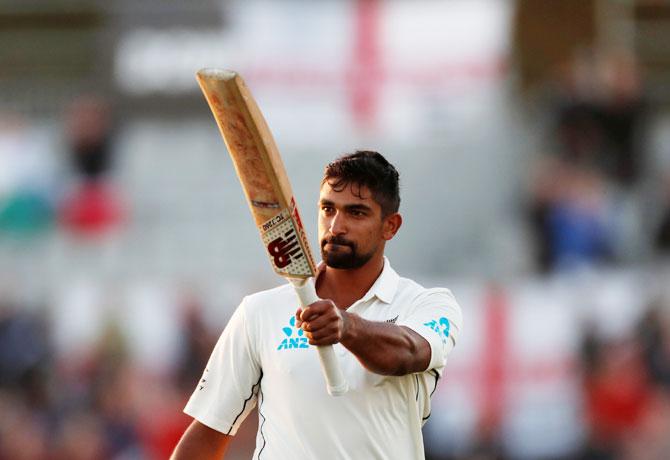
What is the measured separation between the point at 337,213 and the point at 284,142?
346 inches

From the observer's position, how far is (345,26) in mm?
14594

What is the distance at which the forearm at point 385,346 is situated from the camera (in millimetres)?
5070

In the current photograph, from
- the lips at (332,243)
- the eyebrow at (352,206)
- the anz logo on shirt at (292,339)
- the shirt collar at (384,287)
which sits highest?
the eyebrow at (352,206)

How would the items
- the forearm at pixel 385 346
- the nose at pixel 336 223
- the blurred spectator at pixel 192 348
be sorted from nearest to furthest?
the forearm at pixel 385 346 < the nose at pixel 336 223 < the blurred spectator at pixel 192 348

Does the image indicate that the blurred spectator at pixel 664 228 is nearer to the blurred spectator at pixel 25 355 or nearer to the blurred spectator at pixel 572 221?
the blurred spectator at pixel 572 221

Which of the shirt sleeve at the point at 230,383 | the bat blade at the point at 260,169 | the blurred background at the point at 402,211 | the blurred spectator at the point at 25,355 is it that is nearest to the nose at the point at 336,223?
the bat blade at the point at 260,169

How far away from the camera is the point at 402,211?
13594 millimetres

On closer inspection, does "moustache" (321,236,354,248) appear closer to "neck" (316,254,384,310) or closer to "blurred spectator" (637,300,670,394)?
"neck" (316,254,384,310)

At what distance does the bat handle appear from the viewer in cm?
514

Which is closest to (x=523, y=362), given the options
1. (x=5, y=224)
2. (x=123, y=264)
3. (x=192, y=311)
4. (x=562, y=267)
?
(x=562, y=267)

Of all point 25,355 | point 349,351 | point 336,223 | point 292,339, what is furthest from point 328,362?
point 25,355

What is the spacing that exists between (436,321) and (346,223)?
48 cm

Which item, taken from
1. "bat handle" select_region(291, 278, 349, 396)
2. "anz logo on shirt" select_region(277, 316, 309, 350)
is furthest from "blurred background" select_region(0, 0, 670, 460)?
"bat handle" select_region(291, 278, 349, 396)

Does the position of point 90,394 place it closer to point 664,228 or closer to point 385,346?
point 664,228
